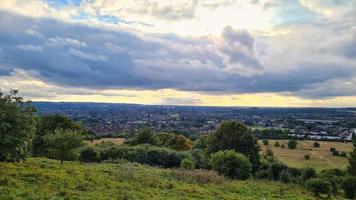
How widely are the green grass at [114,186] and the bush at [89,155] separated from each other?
2807 cm

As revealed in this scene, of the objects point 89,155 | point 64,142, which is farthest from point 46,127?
point 64,142

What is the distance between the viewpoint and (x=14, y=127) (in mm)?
33281

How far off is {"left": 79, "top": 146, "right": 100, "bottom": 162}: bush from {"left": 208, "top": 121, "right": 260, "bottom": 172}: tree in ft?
75.9

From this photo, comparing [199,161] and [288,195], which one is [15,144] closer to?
[288,195]

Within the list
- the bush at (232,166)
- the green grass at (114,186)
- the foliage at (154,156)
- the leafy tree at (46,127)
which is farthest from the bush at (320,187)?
the leafy tree at (46,127)

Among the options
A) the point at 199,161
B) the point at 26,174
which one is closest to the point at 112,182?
the point at 26,174

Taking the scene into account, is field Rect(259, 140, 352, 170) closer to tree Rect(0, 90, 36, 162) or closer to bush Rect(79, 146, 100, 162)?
bush Rect(79, 146, 100, 162)

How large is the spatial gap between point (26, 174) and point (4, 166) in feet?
17.5

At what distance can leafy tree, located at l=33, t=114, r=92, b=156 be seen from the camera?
7688 cm

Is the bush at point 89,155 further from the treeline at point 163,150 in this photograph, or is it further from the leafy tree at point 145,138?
the leafy tree at point 145,138

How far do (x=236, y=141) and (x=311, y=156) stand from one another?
5950 cm

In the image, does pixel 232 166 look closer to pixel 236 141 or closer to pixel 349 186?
pixel 236 141

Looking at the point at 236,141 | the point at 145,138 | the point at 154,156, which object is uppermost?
the point at 236,141

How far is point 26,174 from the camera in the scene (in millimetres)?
31562
